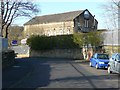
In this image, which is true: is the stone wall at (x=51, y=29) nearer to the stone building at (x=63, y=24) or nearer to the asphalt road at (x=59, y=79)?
the stone building at (x=63, y=24)

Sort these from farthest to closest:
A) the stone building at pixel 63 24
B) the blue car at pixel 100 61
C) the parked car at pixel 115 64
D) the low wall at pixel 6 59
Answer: the stone building at pixel 63 24
the blue car at pixel 100 61
the low wall at pixel 6 59
the parked car at pixel 115 64

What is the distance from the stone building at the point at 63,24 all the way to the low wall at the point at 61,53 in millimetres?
24908

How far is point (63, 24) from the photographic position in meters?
103

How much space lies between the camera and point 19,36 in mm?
111062

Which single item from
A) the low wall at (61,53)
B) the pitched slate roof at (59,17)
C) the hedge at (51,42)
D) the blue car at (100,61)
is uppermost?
the pitched slate roof at (59,17)

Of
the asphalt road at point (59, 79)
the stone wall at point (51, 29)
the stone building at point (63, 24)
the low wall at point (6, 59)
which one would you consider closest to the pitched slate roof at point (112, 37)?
the low wall at point (6, 59)

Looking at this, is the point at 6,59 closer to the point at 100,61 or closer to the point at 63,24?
the point at 100,61

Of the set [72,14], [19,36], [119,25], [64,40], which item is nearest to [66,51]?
[64,40]

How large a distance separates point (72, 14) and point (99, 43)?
54.7m

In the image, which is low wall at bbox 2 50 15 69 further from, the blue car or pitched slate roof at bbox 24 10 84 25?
pitched slate roof at bbox 24 10 84 25

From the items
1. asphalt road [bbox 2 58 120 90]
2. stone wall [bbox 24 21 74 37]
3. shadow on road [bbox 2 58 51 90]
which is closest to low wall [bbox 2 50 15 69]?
shadow on road [bbox 2 58 51 90]

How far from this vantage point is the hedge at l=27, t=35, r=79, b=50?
62656 mm

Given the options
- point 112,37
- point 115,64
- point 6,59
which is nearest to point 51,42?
point 112,37

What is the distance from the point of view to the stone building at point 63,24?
9931 cm
